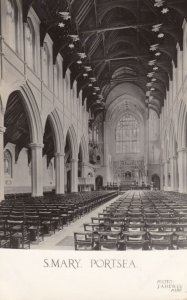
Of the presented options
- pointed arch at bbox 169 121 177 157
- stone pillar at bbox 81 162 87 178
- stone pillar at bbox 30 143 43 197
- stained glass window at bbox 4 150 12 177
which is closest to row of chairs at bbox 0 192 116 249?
stone pillar at bbox 30 143 43 197

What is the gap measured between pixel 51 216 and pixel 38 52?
14535mm

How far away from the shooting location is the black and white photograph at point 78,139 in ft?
17.4

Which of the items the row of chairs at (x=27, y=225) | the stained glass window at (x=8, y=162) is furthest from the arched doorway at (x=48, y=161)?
the row of chairs at (x=27, y=225)

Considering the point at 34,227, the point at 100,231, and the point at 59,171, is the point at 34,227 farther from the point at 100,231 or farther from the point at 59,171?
the point at 59,171

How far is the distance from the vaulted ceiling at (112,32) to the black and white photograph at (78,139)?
0.10 meters

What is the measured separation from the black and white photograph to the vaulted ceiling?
0.10m

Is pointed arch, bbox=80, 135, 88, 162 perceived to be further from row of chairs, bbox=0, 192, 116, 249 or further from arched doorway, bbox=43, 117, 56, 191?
row of chairs, bbox=0, 192, 116, 249

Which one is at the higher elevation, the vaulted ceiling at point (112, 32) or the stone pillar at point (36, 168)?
the vaulted ceiling at point (112, 32)

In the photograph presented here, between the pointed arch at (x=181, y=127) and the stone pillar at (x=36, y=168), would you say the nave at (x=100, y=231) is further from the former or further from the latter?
the pointed arch at (x=181, y=127)

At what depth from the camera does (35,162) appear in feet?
77.8

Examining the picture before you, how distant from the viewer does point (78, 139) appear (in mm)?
38656

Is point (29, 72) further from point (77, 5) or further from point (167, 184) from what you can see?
point (167, 184)

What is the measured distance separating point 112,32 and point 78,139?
43.0ft

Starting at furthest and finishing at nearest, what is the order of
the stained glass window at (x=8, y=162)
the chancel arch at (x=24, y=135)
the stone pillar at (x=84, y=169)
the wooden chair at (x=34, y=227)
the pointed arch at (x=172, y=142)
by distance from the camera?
the stone pillar at (x=84, y=169)
the pointed arch at (x=172, y=142)
the stained glass window at (x=8, y=162)
the chancel arch at (x=24, y=135)
the wooden chair at (x=34, y=227)
